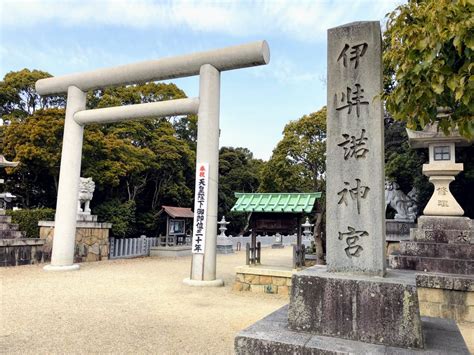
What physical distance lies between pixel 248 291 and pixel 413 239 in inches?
145

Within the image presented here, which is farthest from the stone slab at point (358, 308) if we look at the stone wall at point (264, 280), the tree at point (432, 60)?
the stone wall at point (264, 280)

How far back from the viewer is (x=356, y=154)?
3123 millimetres

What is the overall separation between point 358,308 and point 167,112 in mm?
7833

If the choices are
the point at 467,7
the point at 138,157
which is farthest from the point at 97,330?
the point at 138,157

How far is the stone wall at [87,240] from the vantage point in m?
12.0

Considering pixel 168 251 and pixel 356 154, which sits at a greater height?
pixel 356 154

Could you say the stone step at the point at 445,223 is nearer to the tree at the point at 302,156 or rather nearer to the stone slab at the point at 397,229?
the stone slab at the point at 397,229

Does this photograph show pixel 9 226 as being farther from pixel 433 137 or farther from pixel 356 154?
pixel 433 137

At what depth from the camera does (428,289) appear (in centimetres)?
564

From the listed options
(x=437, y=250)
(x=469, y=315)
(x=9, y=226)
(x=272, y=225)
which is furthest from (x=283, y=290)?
(x=9, y=226)

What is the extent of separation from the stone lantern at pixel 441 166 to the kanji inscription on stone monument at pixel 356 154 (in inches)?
161

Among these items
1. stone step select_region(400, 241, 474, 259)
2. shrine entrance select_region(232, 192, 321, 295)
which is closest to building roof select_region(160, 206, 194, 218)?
shrine entrance select_region(232, 192, 321, 295)

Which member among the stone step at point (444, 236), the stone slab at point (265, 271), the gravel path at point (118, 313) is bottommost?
the gravel path at point (118, 313)

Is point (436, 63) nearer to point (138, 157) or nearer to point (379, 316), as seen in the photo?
point (379, 316)
